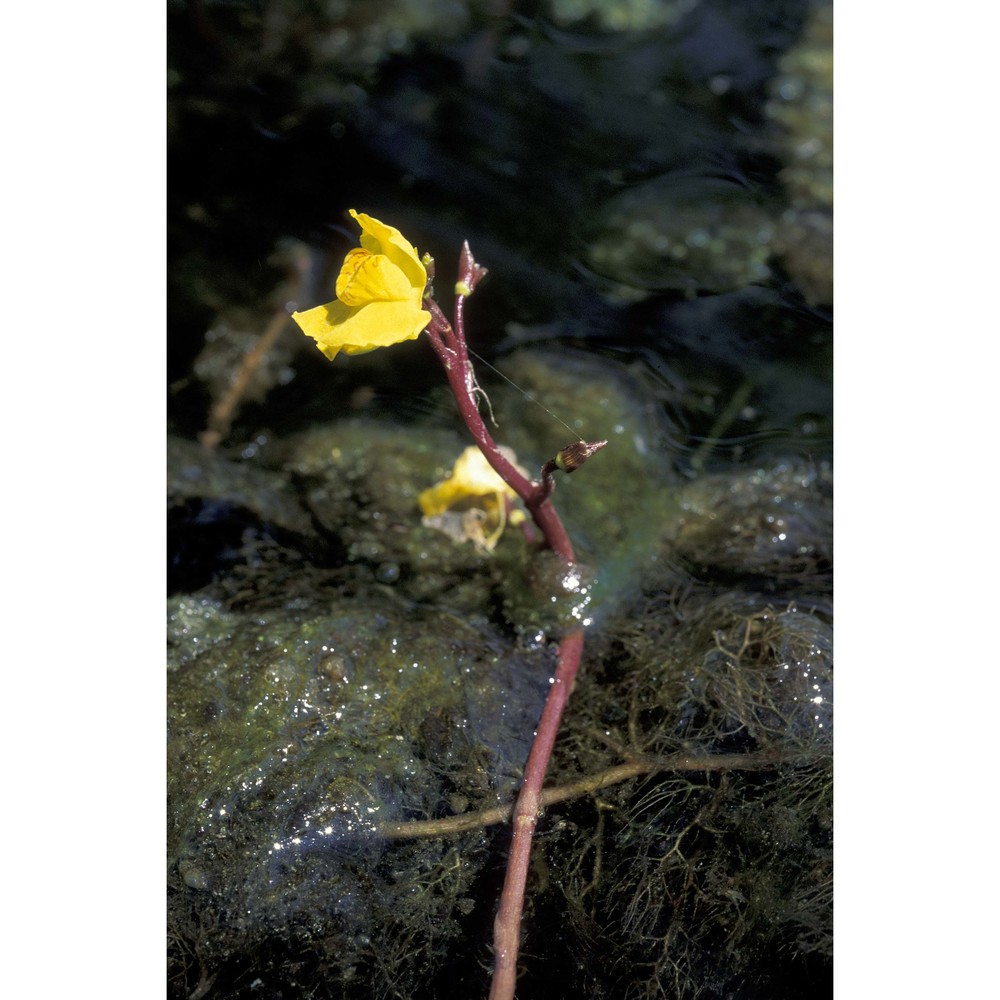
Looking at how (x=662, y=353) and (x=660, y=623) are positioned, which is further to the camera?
(x=662, y=353)

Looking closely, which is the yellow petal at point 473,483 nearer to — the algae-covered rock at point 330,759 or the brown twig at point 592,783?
the algae-covered rock at point 330,759

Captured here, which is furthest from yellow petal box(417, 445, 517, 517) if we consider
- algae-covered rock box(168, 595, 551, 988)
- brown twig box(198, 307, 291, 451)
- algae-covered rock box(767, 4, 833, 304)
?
algae-covered rock box(767, 4, 833, 304)

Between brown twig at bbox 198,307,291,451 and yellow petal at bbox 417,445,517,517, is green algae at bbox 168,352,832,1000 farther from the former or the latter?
brown twig at bbox 198,307,291,451

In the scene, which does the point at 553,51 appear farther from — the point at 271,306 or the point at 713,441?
the point at 713,441

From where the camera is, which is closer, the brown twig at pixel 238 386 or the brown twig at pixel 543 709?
the brown twig at pixel 543 709

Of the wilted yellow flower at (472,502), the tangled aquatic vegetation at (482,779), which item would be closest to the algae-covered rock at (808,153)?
the tangled aquatic vegetation at (482,779)

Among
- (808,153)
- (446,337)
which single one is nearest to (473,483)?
(446,337)

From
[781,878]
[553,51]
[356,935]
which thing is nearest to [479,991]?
[356,935]

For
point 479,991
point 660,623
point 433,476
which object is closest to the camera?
point 479,991
